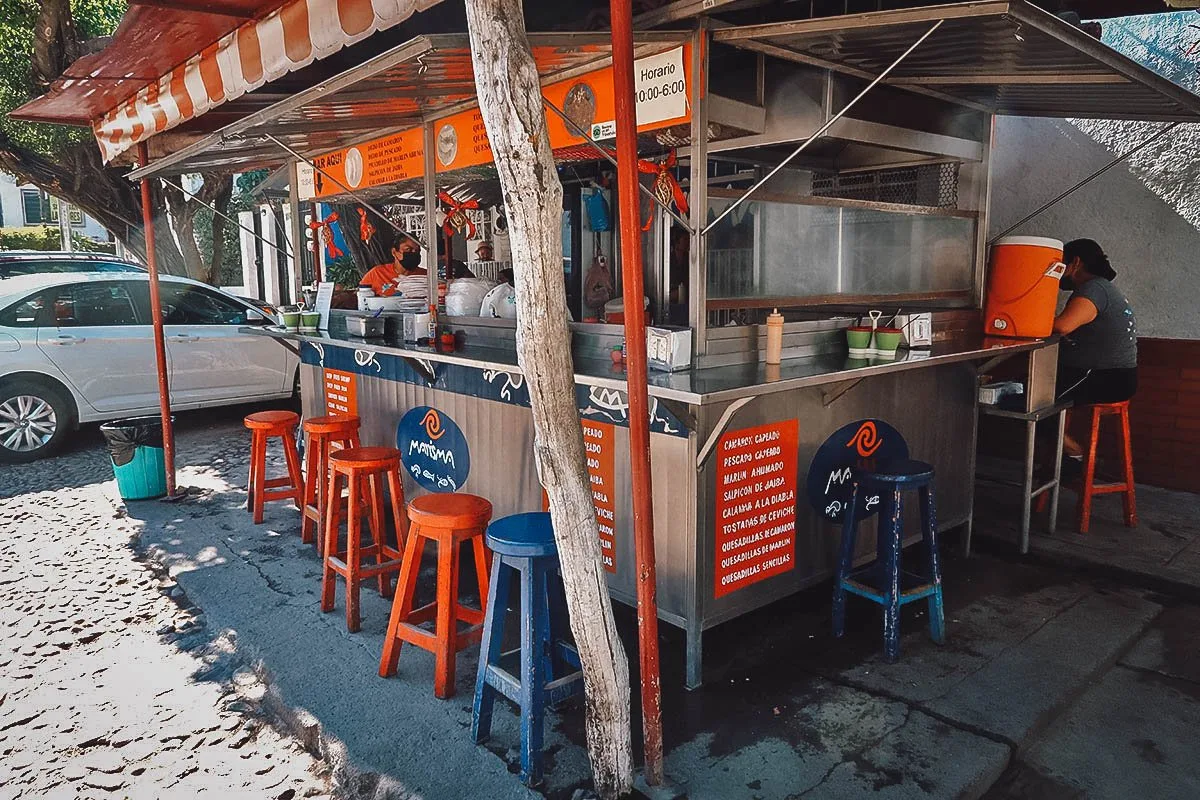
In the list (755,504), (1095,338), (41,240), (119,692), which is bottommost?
(119,692)

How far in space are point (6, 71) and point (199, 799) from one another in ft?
35.9

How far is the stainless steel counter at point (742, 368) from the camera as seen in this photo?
9.71ft

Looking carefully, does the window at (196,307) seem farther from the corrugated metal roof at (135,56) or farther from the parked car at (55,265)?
the corrugated metal roof at (135,56)

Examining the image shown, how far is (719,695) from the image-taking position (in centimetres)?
324

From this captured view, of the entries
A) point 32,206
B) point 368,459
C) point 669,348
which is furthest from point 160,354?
point 32,206

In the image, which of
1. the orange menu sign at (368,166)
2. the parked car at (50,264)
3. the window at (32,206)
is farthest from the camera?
the window at (32,206)

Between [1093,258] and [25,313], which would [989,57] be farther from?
[25,313]

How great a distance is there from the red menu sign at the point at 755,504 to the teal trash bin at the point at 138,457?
4493 millimetres

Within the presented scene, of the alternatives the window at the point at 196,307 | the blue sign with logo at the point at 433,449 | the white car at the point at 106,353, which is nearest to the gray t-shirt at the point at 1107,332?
the blue sign with logo at the point at 433,449

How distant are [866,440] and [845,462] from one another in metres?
0.19

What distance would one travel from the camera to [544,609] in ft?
9.14

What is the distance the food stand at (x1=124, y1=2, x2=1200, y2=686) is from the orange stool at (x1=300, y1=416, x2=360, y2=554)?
1.28 feet

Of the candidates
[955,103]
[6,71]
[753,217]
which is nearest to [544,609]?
[753,217]

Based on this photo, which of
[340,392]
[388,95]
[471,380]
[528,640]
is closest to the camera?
[528,640]
